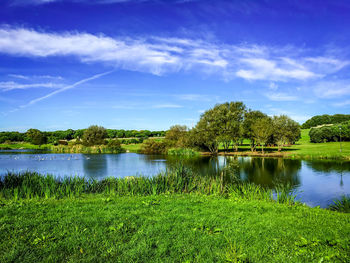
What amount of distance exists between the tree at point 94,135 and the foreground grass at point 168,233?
231 ft

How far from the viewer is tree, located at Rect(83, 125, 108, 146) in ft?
251

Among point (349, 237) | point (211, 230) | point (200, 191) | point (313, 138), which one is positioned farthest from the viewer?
point (313, 138)

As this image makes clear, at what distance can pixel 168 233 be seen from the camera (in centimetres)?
580

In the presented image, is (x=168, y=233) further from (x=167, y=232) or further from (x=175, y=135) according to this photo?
(x=175, y=135)

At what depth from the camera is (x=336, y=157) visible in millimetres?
35156

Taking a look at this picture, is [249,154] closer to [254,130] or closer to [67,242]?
[254,130]

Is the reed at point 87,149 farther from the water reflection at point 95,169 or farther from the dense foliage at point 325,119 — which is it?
the dense foliage at point 325,119

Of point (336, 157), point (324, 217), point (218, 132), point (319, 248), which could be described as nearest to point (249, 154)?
point (218, 132)

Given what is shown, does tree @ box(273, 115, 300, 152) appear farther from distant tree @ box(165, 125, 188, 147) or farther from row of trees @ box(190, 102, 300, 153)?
distant tree @ box(165, 125, 188, 147)

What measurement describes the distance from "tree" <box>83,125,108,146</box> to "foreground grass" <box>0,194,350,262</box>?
7039cm

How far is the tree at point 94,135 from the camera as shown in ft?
251

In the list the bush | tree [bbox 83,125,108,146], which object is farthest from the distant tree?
tree [bbox 83,125,108,146]

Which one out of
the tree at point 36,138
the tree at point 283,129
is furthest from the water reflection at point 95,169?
the tree at point 36,138

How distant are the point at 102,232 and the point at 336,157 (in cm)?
3859
